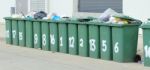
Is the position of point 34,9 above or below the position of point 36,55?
above

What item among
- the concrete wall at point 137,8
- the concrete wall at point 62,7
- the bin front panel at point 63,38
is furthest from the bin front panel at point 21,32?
the concrete wall at point 137,8

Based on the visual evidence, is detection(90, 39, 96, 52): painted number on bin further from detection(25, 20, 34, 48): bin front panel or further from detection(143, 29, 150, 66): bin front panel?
detection(25, 20, 34, 48): bin front panel

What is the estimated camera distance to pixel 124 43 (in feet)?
40.4

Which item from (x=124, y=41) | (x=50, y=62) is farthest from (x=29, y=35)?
(x=124, y=41)

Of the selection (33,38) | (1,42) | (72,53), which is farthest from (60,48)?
(1,42)

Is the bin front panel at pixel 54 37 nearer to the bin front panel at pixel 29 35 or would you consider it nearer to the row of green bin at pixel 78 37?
the row of green bin at pixel 78 37

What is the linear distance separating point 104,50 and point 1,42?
6.36 m

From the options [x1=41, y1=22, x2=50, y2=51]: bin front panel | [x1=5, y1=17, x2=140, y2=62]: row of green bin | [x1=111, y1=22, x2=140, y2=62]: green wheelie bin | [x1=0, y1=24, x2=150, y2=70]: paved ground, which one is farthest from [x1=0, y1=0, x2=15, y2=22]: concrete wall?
[x1=111, y1=22, x2=140, y2=62]: green wheelie bin

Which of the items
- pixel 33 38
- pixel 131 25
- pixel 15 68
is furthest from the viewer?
pixel 33 38

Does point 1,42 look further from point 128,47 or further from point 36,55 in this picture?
point 128,47

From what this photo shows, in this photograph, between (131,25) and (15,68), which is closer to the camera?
(15,68)

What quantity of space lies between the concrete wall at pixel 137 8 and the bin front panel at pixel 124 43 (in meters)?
3.19

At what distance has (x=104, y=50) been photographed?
12914 mm

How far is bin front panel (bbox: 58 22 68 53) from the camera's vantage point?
1437cm
